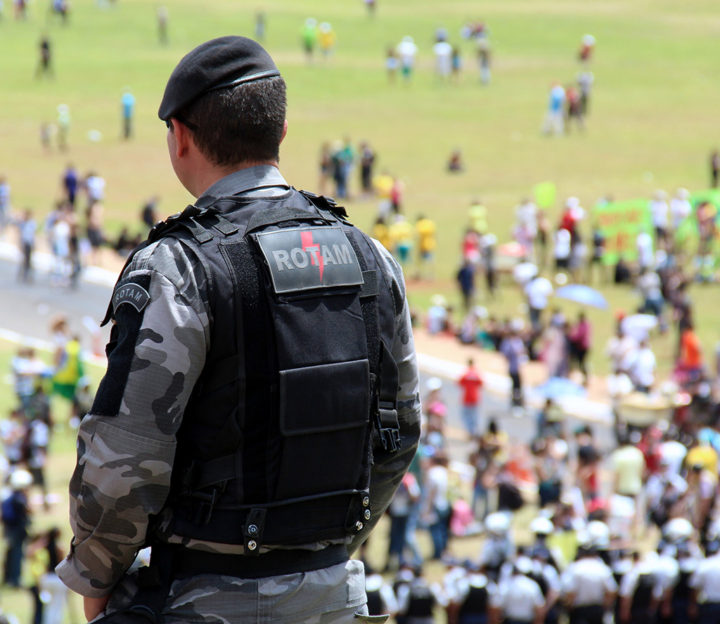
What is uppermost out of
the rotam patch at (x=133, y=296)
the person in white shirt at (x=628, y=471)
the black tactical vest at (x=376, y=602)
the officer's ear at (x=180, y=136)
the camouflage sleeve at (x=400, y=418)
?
the officer's ear at (x=180, y=136)

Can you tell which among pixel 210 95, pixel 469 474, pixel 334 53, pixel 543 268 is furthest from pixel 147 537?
pixel 334 53

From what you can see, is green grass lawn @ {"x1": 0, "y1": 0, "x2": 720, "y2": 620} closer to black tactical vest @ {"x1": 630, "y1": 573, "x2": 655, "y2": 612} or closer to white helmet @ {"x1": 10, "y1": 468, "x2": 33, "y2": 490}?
white helmet @ {"x1": 10, "y1": 468, "x2": 33, "y2": 490}

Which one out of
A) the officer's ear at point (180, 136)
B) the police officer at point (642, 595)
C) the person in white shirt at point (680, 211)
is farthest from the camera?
the person in white shirt at point (680, 211)

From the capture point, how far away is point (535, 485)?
1809 centimetres

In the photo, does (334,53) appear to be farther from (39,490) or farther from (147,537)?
(147,537)

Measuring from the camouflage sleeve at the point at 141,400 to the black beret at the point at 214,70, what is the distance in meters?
0.35

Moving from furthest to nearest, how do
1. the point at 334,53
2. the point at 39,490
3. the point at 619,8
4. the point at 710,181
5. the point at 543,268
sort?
1. the point at 619,8
2. the point at 334,53
3. the point at 710,181
4. the point at 543,268
5. the point at 39,490

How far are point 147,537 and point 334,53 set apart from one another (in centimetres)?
5528

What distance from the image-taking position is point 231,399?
248cm

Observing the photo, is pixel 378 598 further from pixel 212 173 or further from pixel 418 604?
Result: pixel 212 173

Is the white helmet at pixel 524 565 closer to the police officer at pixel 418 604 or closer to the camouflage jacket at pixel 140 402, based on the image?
the police officer at pixel 418 604

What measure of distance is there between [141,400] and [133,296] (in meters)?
0.20

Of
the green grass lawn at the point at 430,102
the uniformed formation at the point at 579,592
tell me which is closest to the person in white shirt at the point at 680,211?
the green grass lawn at the point at 430,102

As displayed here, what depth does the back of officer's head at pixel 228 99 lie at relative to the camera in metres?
2.56
